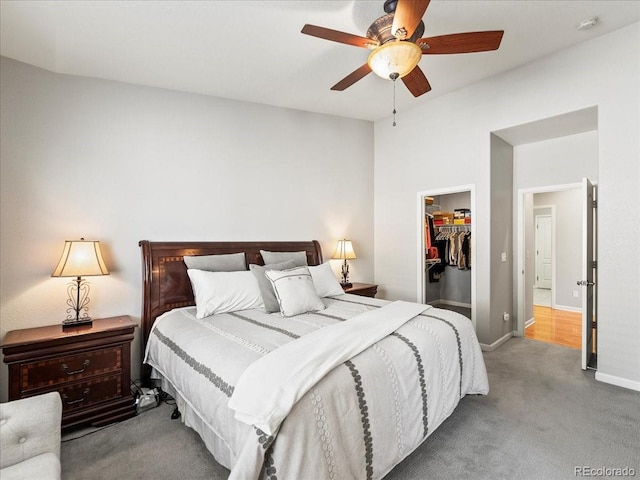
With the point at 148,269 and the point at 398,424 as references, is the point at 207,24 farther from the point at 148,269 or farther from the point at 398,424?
the point at 398,424

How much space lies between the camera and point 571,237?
5.70 m

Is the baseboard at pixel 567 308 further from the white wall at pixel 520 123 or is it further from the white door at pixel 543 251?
the white wall at pixel 520 123

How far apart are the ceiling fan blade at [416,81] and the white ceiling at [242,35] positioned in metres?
0.45

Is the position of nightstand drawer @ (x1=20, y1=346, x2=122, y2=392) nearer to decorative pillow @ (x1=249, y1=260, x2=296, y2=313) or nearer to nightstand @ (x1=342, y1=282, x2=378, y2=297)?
decorative pillow @ (x1=249, y1=260, x2=296, y2=313)

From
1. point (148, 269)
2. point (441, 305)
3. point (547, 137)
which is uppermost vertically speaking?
point (547, 137)

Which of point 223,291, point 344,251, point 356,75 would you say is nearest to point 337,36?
point 356,75

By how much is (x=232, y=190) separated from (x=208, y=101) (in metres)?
0.98

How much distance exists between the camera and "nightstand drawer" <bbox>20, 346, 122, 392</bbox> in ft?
7.07

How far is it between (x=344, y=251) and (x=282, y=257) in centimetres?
103

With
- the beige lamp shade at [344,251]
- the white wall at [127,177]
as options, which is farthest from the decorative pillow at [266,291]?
the beige lamp shade at [344,251]

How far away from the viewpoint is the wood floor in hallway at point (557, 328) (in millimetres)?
→ 4137

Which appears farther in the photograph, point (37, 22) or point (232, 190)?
point (232, 190)

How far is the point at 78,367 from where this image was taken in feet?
7.59

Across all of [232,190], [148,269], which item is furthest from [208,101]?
[148,269]
